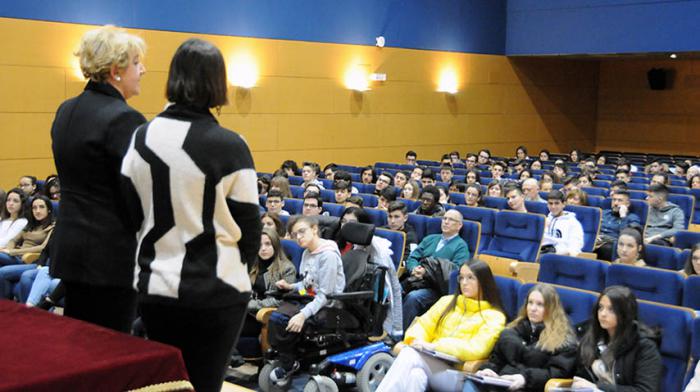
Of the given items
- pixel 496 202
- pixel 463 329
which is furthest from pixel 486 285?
pixel 496 202

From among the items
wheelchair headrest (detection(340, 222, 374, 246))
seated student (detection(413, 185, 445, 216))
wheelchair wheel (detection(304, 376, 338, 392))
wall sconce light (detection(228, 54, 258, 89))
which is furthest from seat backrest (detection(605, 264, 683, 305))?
wall sconce light (detection(228, 54, 258, 89))

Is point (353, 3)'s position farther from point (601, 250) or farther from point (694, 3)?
A: point (601, 250)

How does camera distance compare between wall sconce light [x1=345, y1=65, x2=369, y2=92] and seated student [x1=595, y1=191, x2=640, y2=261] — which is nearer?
seated student [x1=595, y1=191, x2=640, y2=261]

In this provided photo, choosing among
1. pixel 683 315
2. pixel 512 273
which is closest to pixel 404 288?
pixel 512 273

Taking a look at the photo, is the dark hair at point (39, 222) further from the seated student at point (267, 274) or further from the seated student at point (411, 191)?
the seated student at point (411, 191)

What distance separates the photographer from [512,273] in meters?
7.15

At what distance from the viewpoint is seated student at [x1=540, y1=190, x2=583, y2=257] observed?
308 inches

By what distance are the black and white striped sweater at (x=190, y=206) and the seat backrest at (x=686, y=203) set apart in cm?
861

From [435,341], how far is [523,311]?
0.56 m

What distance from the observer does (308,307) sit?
16.5 ft

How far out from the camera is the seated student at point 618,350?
4047mm

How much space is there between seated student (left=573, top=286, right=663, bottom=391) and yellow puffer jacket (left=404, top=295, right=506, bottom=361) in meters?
0.54

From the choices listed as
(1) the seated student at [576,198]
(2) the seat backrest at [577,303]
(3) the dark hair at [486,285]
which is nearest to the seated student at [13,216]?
(3) the dark hair at [486,285]

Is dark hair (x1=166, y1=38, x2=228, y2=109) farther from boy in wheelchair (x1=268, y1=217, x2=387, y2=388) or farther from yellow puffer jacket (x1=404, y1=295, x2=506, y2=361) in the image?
boy in wheelchair (x1=268, y1=217, x2=387, y2=388)
